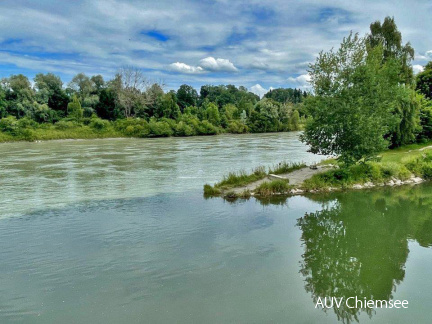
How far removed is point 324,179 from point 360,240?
748 cm

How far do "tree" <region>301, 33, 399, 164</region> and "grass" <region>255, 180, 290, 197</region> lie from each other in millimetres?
3575

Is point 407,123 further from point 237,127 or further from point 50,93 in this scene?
point 50,93

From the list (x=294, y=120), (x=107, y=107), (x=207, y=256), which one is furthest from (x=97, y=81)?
(x=207, y=256)

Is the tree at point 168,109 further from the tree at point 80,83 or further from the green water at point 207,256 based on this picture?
the green water at point 207,256

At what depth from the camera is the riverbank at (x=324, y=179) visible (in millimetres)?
17375

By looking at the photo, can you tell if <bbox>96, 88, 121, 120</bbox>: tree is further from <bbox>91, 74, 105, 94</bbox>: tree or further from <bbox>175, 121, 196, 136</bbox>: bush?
<bbox>175, 121, 196, 136</bbox>: bush

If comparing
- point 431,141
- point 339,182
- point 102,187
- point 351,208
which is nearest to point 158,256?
point 351,208

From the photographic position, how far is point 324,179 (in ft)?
60.6

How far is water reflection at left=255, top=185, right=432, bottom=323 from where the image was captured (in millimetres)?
8141

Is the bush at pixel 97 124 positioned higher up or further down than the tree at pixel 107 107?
further down

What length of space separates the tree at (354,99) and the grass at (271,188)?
3575 millimetres

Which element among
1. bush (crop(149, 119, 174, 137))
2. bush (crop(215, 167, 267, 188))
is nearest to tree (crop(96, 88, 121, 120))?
bush (crop(149, 119, 174, 137))

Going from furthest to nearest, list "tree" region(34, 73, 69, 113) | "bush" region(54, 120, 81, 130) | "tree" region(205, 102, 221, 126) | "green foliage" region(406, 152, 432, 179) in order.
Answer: "tree" region(205, 102, 221, 126) → "tree" region(34, 73, 69, 113) → "bush" region(54, 120, 81, 130) → "green foliage" region(406, 152, 432, 179)

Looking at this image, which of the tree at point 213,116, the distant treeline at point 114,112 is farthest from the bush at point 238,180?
the tree at point 213,116
